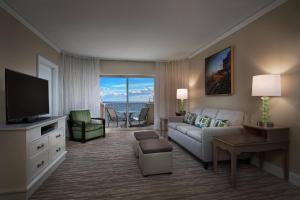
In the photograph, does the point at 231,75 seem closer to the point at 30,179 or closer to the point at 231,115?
the point at 231,115

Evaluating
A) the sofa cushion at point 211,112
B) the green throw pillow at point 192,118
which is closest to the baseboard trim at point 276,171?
the sofa cushion at point 211,112

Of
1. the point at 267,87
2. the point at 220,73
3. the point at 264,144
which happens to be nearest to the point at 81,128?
the point at 220,73

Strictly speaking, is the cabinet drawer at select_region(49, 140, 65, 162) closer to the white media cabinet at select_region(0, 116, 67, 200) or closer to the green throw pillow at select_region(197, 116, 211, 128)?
the white media cabinet at select_region(0, 116, 67, 200)

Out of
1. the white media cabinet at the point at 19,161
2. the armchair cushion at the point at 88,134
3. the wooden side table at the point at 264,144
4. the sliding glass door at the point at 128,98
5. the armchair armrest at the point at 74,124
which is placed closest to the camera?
the white media cabinet at the point at 19,161

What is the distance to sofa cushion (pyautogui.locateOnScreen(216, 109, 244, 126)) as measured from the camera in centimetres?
295

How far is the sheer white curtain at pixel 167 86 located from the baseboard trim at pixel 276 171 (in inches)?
133

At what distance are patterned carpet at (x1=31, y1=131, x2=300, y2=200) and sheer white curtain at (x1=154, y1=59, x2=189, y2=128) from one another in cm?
294

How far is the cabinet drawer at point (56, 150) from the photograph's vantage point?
8.42 ft

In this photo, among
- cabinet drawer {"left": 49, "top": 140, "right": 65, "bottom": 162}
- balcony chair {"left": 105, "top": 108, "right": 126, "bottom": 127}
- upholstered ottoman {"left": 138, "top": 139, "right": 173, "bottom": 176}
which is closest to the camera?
upholstered ottoman {"left": 138, "top": 139, "right": 173, "bottom": 176}

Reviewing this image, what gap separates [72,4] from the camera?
2.38 m

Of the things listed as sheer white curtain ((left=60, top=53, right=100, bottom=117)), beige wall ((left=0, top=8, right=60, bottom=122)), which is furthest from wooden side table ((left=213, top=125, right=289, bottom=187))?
sheer white curtain ((left=60, top=53, right=100, bottom=117))

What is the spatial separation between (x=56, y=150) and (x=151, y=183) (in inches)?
68.1

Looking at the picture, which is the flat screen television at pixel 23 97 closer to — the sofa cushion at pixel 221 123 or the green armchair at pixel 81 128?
the green armchair at pixel 81 128

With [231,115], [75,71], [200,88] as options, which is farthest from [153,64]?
[231,115]
